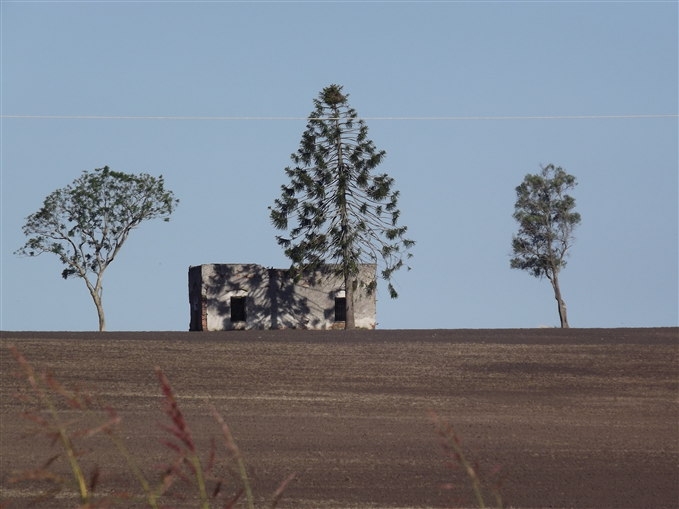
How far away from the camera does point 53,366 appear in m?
24.8

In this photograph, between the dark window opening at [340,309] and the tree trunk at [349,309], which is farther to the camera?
the dark window opening at [340,309]

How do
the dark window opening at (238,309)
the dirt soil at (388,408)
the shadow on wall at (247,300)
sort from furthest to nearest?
the dark window opening at (238,309) → the shadow on wall at (247,300) → the dirt soil at (388,408)

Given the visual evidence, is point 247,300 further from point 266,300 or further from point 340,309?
point 340,309

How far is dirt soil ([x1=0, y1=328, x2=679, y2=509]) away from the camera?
14.4 metres

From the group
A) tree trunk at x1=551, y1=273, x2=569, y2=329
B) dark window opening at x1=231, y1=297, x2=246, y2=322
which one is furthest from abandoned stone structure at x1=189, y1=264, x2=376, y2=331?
tree trunk at x1=551, y1=273, x2=569, y2=329

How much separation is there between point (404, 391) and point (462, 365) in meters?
2.83

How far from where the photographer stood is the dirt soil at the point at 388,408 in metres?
14.4

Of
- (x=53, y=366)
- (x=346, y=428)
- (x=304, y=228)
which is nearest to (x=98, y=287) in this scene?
(x=304, y=228)

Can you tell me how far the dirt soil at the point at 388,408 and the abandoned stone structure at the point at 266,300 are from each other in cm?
1091

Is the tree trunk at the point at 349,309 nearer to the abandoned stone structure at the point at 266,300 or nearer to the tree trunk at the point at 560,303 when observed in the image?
the abandoned stone structure at the point at 266,300

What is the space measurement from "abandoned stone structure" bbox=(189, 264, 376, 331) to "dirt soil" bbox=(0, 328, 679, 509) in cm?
1091

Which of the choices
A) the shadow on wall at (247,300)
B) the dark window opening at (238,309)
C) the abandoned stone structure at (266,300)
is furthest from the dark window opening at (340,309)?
the dark window opening at (238,309)

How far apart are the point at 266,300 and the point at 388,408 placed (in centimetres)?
2386

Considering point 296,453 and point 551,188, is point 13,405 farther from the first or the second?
point 551,188
